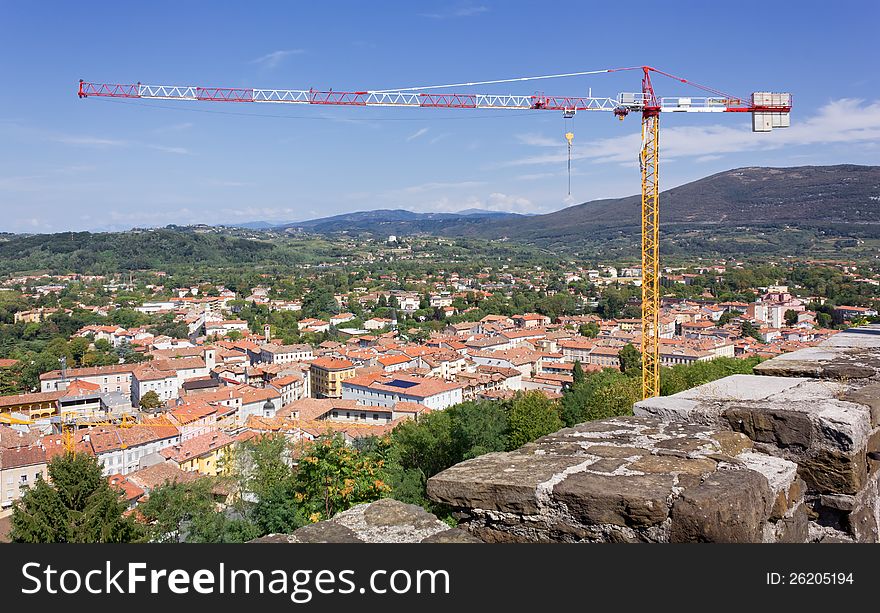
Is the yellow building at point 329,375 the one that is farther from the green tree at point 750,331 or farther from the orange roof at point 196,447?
the green tree at point 750,331

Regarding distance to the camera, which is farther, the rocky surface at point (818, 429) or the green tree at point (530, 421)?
the green tree at point (530, 421)

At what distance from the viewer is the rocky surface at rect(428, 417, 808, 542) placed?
1.76 m

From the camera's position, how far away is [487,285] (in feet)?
314

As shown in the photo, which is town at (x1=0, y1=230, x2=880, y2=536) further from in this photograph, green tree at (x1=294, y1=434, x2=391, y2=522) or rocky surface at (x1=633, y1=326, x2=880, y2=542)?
rocky surface at (x1=633, y1=326, x2=880, y2=542)

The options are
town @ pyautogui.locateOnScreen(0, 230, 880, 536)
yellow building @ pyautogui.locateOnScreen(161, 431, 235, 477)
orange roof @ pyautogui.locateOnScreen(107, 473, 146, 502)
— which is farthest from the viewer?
town @ pyautogui.locateOnScreen(0, 230, 880, 536)

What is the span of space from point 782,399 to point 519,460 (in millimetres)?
1134

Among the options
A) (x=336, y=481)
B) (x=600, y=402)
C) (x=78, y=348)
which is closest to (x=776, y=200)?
(x=78, y=348)

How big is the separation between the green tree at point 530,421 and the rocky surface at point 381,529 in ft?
61.9

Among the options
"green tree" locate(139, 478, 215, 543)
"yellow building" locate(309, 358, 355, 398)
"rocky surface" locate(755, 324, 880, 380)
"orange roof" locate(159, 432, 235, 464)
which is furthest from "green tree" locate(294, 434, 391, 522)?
"yellow building" locate(309, 358, 355, 398)

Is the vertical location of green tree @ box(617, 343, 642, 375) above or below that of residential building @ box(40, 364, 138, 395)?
above

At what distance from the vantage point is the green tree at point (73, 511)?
10086 mm

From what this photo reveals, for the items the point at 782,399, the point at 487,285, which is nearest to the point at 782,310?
the point at 487,285

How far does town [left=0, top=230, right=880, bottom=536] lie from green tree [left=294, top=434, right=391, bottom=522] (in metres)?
2.49

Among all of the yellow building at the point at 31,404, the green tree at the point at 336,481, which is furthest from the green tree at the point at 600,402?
Result: the yellow building at the point at 31,404
